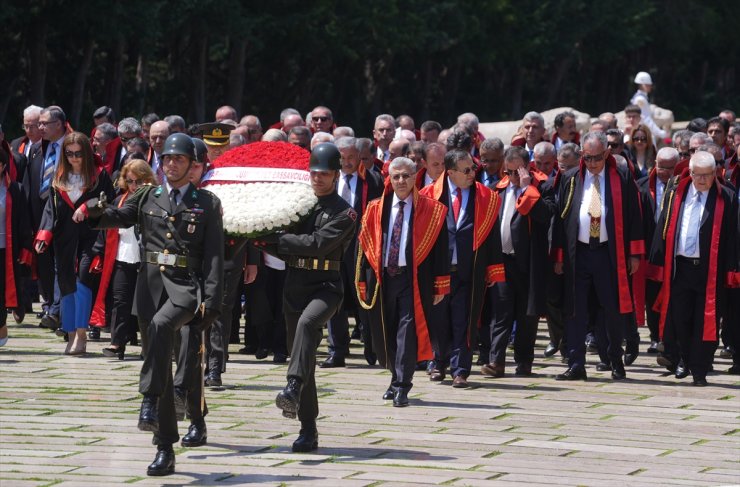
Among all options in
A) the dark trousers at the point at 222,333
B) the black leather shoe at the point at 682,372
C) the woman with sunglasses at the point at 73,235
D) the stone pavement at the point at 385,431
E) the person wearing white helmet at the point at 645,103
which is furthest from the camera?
the person wearing white helmet at the point at 645,103

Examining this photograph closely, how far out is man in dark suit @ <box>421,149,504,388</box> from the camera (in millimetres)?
14164

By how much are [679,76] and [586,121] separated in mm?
45700

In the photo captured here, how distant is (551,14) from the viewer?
5556cm

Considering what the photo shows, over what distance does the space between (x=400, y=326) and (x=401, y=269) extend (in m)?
0.43

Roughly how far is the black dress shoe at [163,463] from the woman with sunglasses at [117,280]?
4.55m

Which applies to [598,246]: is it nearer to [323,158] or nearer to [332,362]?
[332,362]

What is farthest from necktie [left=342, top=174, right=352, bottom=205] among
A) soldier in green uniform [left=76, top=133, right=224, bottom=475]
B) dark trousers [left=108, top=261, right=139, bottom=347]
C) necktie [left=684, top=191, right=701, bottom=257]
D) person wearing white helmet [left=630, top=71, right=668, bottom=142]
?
person wearing white helmet [left=630, top=71, right=668, bottom=142]

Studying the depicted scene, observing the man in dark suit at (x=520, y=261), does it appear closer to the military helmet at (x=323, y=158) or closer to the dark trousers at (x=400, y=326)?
the dark trousers at (x=400, y=326)

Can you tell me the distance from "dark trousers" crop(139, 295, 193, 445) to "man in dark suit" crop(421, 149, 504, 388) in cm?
430

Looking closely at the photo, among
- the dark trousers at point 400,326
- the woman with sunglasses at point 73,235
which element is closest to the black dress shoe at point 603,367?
the dark trousers at point 400,326

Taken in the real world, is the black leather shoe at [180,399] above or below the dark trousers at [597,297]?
below

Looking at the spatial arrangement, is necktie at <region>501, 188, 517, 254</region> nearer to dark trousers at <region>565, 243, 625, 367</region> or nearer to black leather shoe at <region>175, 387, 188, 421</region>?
dark trousers at <region>565, 243, 625, 367</region>

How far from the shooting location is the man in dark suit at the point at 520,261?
14750mm

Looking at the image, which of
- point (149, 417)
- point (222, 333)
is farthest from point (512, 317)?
point (149, 417)
